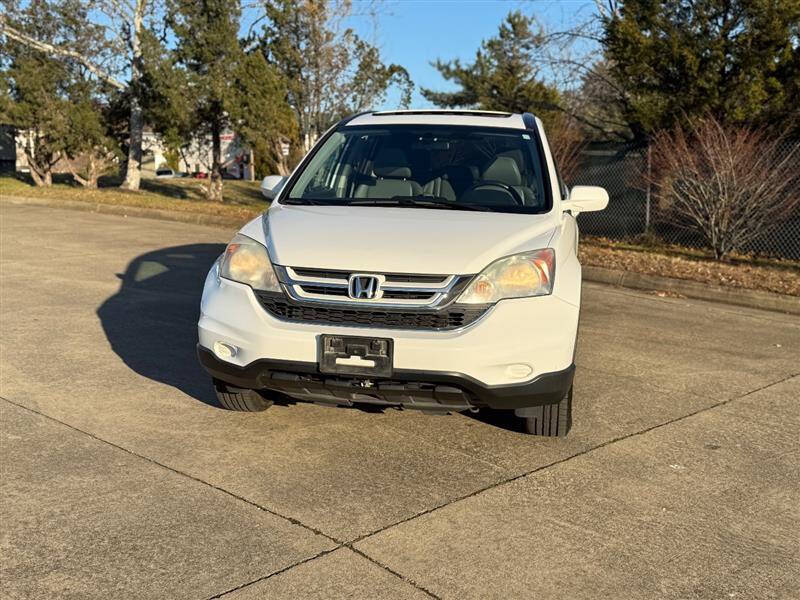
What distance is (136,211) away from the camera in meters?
18.1

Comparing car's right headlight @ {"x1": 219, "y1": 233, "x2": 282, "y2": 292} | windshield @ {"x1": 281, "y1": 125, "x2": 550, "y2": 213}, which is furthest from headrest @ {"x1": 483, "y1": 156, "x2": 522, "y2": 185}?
car's right headlight @ {"x1": 219, "y1": 233, "x2": 282, "y2": 292}

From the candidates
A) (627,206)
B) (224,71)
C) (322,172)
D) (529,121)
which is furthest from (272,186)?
(224,71)

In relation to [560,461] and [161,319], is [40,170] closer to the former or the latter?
[161,319]

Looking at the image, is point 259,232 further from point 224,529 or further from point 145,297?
point 145,297

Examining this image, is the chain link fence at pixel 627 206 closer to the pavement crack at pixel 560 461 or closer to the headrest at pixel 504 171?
the pavement crack at pixel 560 461

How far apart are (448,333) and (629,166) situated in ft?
41.4

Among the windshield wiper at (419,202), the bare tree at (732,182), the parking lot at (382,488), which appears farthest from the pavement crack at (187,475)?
the bare tree at (732,182)

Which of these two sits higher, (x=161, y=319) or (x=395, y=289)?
(x=395, y=289)

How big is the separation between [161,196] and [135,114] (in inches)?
115

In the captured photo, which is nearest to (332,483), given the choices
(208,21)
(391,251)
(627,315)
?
(391,251)

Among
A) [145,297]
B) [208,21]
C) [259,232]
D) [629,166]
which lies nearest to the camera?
[259,232]

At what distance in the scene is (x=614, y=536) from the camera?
357cm

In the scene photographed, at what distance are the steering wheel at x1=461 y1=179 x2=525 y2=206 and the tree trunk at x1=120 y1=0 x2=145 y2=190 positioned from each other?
20.0 m

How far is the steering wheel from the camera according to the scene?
5.18 metres
